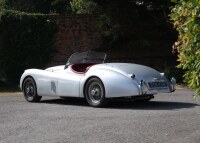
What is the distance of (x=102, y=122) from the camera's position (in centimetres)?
959

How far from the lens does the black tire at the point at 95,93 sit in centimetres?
1185

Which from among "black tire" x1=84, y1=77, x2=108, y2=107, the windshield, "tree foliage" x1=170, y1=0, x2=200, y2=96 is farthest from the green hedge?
"tree foliage" x1=170, y1=0, x2=200, y2=96

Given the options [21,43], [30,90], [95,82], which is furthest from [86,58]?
[21,43]

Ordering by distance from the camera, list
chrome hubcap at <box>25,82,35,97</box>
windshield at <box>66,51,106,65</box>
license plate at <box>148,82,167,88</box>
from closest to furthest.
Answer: license plate at <box>148,82,167,88</box>
windshield at <box>66,51,106,65</box>
chrome hubcap at <box>25,82,35,97</box>

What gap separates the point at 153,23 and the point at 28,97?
660 cm

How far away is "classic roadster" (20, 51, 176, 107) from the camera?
11.6 m

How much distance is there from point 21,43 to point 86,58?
21.1ft

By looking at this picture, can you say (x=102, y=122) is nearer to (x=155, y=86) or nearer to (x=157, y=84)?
(x=155, y=86)

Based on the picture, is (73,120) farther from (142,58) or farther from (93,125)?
Answer: (142,58)

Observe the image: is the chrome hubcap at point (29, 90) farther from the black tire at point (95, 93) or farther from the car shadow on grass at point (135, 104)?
the black tire at point (95, 93)

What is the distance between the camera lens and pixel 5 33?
19359 millimetres

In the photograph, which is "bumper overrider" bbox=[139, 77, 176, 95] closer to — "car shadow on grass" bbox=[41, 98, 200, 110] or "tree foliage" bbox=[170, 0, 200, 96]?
"car shadow on grass" bbox=[41, 98, 200, 110]

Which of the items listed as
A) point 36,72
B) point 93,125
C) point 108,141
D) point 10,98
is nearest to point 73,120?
point 93,125

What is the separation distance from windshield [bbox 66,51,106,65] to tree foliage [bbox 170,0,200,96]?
20.7 ft
